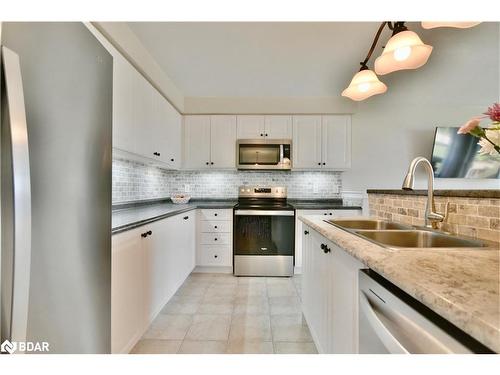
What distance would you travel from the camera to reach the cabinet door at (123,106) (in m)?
1.73

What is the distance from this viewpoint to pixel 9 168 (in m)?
0.61

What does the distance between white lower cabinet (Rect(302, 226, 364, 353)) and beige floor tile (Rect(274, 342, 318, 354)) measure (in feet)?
0.47

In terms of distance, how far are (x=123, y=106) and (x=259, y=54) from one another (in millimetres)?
1353

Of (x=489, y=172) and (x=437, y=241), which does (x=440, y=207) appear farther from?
(x=489, y=172)

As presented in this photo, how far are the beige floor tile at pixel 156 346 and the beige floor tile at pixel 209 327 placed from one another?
0.12m

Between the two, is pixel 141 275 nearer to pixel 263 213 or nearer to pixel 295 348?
pixel 295 348

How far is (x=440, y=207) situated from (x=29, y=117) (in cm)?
174

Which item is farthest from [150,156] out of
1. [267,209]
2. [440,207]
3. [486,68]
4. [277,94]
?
[486,68]

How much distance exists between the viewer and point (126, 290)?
1459 mm

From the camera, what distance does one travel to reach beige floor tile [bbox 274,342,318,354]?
63.6 inches

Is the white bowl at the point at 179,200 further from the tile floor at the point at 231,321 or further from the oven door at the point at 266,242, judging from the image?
the tile floor at the point at 231,321

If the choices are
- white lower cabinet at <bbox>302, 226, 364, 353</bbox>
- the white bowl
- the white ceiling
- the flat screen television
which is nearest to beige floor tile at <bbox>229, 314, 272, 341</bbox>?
white lower cabinet at <bbox>302, 226, 364, 353</bbox>

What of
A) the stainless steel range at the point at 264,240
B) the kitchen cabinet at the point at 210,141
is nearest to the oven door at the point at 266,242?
the stainless steel range at the point at 264,240

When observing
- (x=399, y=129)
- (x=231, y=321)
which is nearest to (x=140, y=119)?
(x=231, y=321)
